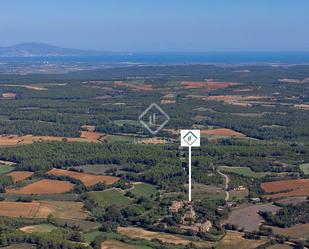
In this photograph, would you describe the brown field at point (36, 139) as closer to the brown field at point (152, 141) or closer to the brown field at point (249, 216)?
the brown field at point (152, 141)

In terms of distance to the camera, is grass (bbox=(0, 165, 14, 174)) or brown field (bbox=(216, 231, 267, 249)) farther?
grass (bbox=(0, 165, 14, 174))

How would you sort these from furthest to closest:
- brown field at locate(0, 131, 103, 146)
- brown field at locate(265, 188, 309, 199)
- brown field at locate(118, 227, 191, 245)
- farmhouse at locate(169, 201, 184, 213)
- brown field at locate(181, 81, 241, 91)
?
brown field at locate(181, 81, 241, 91), brown field at locate(0, 131, 103, 146), brown field at locate(265, 188, 309, 199), farmhouse at locate(169, 201, 184, 213), brown field at locate(118, 227, 191, 245)

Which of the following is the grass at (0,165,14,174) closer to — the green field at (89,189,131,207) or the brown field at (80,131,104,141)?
the green field at (89,189,131,207)

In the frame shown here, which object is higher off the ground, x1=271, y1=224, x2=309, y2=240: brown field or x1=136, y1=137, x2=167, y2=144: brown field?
x1=136, y1=137, x2=167, y2=144: brown field

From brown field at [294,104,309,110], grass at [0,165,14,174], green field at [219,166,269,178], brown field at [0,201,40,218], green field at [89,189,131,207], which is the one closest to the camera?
brown field at [0,201,40,218]

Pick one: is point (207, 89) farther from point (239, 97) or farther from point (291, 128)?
point (291, 128)

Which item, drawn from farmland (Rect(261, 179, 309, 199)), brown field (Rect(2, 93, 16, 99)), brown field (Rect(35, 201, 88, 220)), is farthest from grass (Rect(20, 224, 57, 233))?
brown field (Rect(2, 93, 16, 99))
